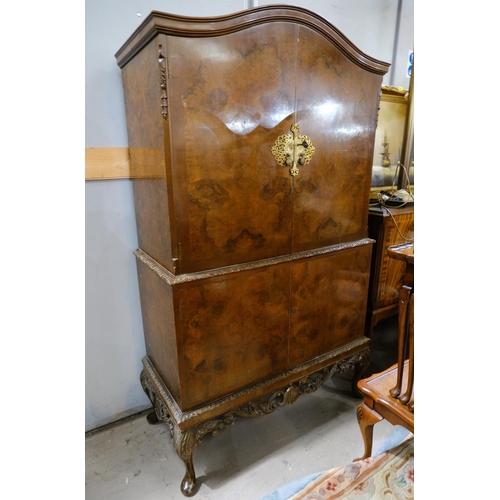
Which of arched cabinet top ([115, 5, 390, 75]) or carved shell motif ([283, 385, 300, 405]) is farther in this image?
carved shell motif ([283, 385, 300, 405])

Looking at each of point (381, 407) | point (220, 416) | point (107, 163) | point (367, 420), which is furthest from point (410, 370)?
point (107, 163)

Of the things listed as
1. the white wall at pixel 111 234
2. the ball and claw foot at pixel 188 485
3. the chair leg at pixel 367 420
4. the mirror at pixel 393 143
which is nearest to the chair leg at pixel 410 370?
the chair leg at pixel 367 420

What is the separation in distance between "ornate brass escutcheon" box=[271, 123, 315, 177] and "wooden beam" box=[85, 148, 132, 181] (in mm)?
706

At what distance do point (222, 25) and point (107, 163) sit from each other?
77cm

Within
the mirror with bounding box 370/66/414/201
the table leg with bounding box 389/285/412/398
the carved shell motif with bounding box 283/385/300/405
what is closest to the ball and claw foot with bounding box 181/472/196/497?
the carved shell motif with bounding box 283/385/300/405

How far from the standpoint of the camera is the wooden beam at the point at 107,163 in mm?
1461

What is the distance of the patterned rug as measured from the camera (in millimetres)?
987

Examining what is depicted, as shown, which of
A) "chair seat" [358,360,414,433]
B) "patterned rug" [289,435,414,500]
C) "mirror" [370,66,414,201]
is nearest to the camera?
"patterned rug" [289,435,414,500]

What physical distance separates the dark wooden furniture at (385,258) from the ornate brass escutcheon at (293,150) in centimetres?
79

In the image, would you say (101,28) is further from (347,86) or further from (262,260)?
(262,260)

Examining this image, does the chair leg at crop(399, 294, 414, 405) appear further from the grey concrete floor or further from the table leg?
the grey concrete floor

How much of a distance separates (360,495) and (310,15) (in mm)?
1605

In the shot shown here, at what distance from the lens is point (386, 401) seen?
1.15 metres

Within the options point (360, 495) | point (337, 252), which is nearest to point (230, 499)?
point (360, 495)
